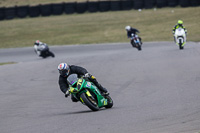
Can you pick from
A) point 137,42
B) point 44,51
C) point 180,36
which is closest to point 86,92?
point 180,36

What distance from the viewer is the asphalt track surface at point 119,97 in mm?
6711

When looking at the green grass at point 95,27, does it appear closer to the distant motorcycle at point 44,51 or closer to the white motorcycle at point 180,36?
the distant motorcycle at point 44,51

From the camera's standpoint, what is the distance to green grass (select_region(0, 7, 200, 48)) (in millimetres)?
32094

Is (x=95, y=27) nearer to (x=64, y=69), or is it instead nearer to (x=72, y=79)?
(x=64, y=69)

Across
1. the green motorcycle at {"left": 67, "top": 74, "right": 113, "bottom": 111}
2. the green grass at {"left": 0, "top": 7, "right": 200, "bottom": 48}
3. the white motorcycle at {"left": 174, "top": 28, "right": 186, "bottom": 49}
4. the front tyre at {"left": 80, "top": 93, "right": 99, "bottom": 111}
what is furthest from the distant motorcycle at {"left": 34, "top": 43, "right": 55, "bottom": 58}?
the front tyre at {"left": 80, "top": 93, "right": 99, "bottom": 111}

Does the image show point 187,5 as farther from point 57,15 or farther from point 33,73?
point 33,73

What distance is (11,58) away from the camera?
2531 centimetres

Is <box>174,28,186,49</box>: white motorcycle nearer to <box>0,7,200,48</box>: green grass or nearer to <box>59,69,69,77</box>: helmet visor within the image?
<box>0,7,200,48</box>: green grass

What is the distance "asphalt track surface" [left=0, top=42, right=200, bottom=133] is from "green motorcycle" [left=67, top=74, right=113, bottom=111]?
0.20m

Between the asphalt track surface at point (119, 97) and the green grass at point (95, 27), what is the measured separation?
40.5 ft

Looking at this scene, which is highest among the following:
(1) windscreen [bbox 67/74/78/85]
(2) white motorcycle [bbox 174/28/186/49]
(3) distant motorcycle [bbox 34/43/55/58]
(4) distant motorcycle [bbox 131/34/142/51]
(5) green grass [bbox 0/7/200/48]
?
(1) windscreen [bbox 67/74/78/85]

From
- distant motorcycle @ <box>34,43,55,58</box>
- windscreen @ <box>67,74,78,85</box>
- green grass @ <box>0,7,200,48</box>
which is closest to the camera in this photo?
windscreen @ <box>67,74,78,85</box>

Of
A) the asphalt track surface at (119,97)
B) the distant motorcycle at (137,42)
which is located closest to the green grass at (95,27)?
the distant motorcycle at (137,42)

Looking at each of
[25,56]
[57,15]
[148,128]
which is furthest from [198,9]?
[148,128]
